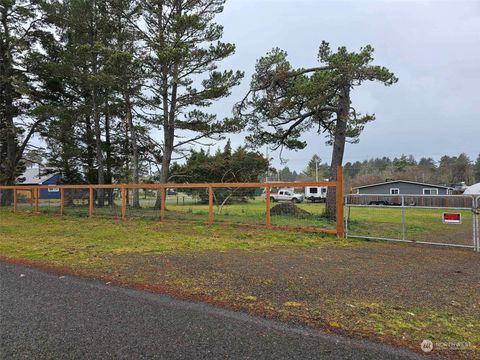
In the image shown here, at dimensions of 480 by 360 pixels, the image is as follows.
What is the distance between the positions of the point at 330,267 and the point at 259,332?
11.3 ft

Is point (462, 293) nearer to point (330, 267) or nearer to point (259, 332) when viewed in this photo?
point (330, 267)

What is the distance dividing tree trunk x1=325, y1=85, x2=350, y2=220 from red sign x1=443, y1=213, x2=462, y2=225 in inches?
216

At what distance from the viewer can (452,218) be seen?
28.8ft

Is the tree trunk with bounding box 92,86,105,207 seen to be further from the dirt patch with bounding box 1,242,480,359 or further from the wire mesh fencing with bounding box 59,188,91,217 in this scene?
the dirt patch with bounding box 1,242,480,359

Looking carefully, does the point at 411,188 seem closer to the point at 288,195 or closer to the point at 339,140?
the point at 288,195

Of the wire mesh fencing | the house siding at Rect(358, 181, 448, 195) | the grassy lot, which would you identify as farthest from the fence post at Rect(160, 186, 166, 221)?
the house siding at Rect(358, 181, 448, 195)

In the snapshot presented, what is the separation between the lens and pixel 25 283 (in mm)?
5766

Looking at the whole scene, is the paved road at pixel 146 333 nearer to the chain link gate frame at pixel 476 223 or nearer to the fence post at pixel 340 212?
the chain link gate frame at pixel 476 223

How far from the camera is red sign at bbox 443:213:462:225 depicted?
869 centimetres

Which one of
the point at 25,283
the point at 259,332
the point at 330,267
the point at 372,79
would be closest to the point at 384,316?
the point at 259,332

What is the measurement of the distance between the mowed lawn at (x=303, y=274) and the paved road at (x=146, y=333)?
35cm

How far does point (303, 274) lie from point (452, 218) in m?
4.73

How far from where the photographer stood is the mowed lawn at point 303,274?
4.08 metres

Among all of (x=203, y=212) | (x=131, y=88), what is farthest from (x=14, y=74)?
(x=203, y=212)
